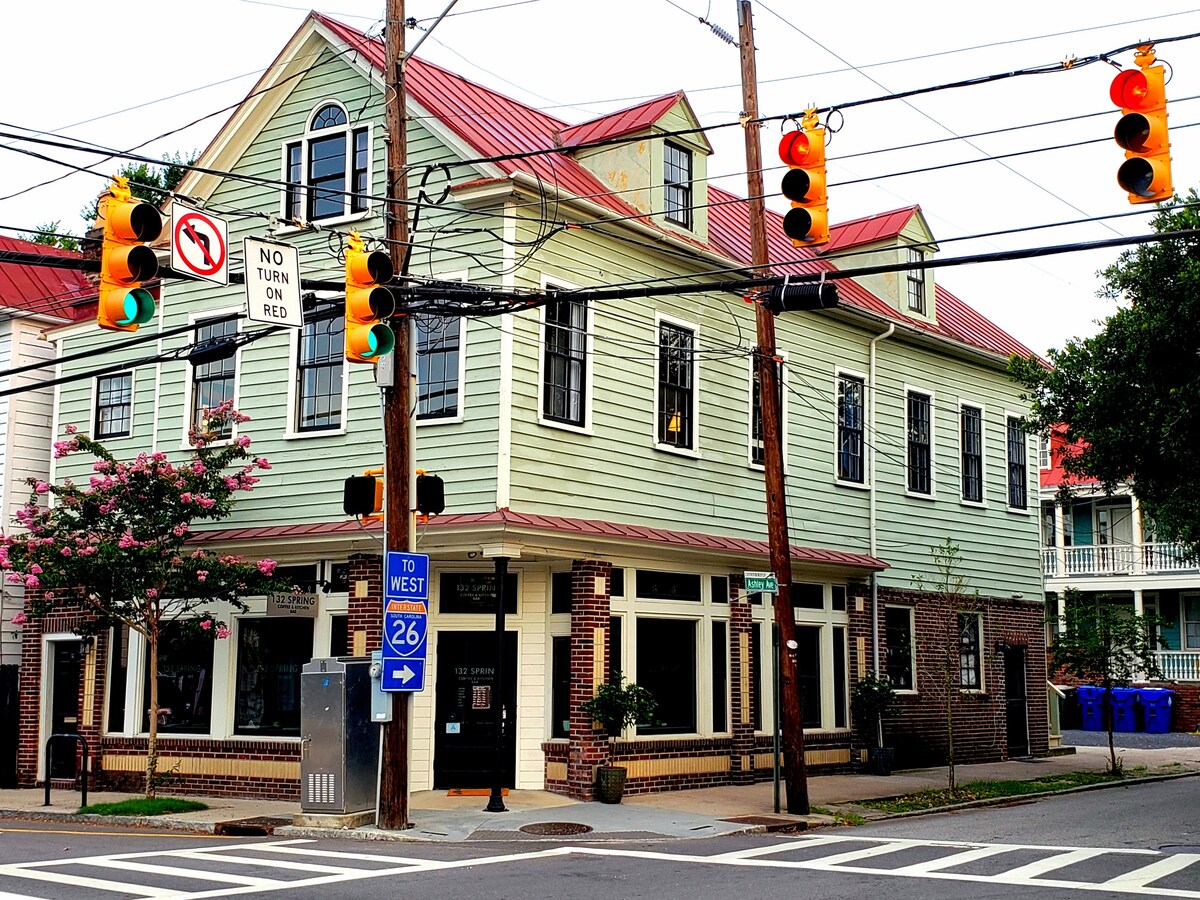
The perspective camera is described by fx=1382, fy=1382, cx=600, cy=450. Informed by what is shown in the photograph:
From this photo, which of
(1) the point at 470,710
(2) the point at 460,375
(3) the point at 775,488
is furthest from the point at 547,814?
A: (2) the point at 460,375

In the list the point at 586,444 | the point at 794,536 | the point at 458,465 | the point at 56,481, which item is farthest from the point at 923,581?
the point at 56,481

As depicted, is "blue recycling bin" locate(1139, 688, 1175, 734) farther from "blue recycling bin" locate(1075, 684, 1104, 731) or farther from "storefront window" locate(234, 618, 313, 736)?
"storefront window" locate(234, 618, 313, 736)

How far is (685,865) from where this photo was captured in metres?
13.9

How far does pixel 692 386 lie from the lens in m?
22.9

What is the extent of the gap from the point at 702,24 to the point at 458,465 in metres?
6.89

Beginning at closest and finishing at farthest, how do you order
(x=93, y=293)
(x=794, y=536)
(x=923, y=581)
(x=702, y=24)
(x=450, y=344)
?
(x=702, y=24) → (x=450, y=344) → (x=794, y=536) → (x=93, y=293) → (x=923, y=581)

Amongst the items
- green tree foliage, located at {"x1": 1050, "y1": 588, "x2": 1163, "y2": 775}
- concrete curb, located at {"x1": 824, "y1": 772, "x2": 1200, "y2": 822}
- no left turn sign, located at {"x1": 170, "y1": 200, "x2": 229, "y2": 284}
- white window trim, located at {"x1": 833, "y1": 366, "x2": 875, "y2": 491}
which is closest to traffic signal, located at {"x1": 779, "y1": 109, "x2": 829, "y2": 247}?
no left turn sign, located at {"x1": 170, "y1": 200, "x2": 229, "y2": 284}

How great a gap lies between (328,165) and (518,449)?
233 inches

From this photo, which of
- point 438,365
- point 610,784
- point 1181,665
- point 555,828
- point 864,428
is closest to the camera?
point 555,828

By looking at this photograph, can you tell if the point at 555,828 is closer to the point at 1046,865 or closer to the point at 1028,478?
the point at 1046,865

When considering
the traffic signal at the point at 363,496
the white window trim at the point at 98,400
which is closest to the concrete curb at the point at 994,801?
the traffic signal at the point at 363,496

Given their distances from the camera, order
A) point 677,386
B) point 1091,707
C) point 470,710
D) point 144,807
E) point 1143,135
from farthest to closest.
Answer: point 1091,707 → point 677,386 → point 470,710 → point 144,807 → point 1143,135

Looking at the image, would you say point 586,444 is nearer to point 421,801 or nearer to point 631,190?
point 631,190

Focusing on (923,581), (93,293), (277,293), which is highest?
(93,293)
